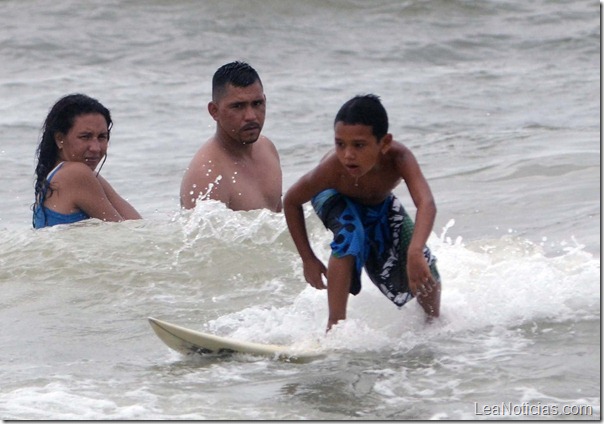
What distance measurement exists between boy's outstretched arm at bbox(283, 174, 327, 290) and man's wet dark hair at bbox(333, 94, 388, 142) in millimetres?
431

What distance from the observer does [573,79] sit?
15.1 metres

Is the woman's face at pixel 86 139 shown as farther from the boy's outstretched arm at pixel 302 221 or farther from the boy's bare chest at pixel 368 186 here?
the boy's bare chest at pixel 368 186

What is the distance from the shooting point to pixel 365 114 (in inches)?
195

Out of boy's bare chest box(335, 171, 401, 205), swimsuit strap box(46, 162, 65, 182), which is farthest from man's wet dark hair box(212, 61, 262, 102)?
boy's bare chest box(335, 171, 401, 205)

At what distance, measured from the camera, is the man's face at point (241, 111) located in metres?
7.16

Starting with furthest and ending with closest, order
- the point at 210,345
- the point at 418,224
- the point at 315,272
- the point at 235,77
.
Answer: the point at 235,77, the point at 315,272, the point at 210,345, the point at 418,224

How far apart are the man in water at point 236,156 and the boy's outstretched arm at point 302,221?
1.94 meters

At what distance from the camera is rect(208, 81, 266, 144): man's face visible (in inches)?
282

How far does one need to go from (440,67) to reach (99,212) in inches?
380

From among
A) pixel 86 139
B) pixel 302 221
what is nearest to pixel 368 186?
pixel 302 221

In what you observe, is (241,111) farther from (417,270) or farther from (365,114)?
(417,270)

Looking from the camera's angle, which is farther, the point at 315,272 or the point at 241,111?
the point at 241,111

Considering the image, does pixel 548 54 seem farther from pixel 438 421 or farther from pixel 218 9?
pixel 438 421

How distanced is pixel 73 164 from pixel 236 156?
1.00 meters
